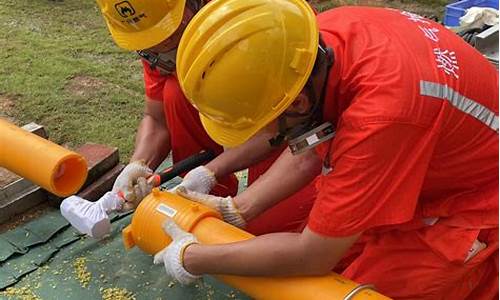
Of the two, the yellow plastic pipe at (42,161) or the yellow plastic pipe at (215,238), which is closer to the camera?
the yellow plastic pipe at (215,238)

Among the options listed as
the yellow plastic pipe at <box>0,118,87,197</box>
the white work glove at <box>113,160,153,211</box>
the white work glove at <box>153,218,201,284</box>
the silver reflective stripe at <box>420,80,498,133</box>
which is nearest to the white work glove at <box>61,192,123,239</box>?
the white work glove at <box>113,160,153,211</box>

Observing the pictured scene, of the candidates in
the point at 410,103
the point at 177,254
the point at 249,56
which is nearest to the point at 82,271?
the point at 177,254

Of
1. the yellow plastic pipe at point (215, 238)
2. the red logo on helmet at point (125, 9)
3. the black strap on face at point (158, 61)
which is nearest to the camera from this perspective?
the yellow plastic pipe at point (215, 238)

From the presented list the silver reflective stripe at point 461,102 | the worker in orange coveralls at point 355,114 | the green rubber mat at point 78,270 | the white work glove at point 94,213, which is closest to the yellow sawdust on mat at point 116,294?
the green rubber mat at point 78,270

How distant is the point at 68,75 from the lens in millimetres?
5066

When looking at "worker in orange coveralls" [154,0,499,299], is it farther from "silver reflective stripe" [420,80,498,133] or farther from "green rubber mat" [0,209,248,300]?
"green rubber mat" [0,209,248,300]

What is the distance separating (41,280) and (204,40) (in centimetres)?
170

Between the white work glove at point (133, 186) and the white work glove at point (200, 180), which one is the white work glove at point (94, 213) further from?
the white work glove at point (200, 180)

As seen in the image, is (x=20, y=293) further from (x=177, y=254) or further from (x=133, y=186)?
(x=177, y=254)

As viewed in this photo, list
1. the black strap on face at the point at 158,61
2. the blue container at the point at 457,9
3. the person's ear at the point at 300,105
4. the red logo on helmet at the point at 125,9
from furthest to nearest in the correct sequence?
the blue container at the point at 457,9 → the black strap on face at the point at 158,61 → the red logo on helmet at the point at 125,9 → the person's ear at the point at 300,105

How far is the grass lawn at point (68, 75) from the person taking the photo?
4324 mm

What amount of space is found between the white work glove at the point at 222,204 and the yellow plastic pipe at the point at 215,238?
0.22 ft

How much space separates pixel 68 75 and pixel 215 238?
128 inches

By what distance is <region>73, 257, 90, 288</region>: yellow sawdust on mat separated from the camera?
2.85m
